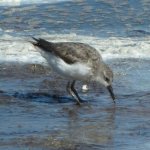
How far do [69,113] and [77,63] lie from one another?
2.83 feet

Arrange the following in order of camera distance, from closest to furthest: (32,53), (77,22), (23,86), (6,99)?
(6,99) < (23,86) < (32,53) < (77,22)

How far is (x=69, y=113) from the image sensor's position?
1028 cm

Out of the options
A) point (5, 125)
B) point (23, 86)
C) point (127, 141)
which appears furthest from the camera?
point (23, 86)

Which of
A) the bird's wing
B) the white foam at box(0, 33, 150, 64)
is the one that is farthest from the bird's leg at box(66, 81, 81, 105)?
the white foam at box(0, 33, 150, 64)

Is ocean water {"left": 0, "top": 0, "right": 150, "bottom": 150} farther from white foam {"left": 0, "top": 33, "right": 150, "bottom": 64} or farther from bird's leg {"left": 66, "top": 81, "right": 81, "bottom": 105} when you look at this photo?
bird's leg {"left": 66, "top": 81, "right": 81, "bottom": 105}

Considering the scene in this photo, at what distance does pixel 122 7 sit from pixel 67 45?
989 cm

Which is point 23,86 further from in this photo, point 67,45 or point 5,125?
point 5,125

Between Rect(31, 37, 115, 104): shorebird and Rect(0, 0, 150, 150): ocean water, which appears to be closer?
Rect(0, 0, 150, 150): ocean water

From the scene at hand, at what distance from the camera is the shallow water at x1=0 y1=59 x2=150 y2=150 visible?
8688 millimetres

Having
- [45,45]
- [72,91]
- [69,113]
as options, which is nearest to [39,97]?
[72,91]

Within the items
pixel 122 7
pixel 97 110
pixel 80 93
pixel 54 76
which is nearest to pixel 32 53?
pixel 54 76

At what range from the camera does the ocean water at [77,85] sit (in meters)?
8.90

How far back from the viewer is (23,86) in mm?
11766

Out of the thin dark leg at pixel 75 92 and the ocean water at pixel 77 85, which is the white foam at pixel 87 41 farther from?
the thin dark leg at pixel 75 92
